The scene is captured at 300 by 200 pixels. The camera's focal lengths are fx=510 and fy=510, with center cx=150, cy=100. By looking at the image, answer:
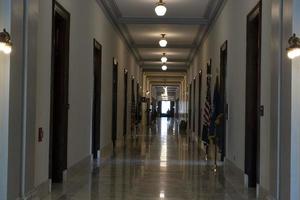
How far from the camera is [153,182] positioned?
8.80 metres

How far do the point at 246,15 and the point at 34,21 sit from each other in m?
3.96

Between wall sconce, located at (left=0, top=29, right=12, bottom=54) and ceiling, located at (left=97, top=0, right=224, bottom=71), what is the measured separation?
7107 mm

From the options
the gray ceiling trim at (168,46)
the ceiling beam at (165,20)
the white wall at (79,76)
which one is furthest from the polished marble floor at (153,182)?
the gray ceiling trim at (168,46)

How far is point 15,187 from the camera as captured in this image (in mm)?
5508

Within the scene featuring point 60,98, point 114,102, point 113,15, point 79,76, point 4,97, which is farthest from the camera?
point 114,102

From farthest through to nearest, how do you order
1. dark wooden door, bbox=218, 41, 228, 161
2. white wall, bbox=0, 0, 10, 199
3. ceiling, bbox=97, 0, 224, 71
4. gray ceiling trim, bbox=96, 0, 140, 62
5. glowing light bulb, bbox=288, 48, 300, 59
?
1. ceiling, bbox=97, 0, 224, 71
2. gray ceiling trim, bbox=96, 0, 140, 62
3. dark wooden door, bbox=218, 41, 228, 161
4. white wall, bbox=0, 0, 10, 199
5. glowing light bulb, bbox=288, 48, 300, 59

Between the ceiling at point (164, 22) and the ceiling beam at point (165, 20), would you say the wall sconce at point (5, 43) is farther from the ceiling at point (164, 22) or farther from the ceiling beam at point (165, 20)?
the ceiling beam at point (165, 20)

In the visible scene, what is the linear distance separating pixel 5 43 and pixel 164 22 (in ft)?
35.9

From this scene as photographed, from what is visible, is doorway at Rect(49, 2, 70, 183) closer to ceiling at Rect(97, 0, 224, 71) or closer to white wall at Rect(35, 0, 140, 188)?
white wall at Rect(35, 0, 140, 188)

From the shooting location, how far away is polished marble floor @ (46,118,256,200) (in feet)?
24.5

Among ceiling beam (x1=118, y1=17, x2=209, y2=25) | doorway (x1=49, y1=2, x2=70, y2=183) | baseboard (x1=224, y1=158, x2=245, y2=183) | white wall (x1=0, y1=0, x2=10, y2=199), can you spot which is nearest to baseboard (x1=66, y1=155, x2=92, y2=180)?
doorway (x1=49, y1=2, x2=70, y2=183)

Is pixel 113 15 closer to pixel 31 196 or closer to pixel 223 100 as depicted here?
pixel 223 100

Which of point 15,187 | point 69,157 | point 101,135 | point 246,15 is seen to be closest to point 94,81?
point 101,135

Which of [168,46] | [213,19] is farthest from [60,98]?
[168,46]
